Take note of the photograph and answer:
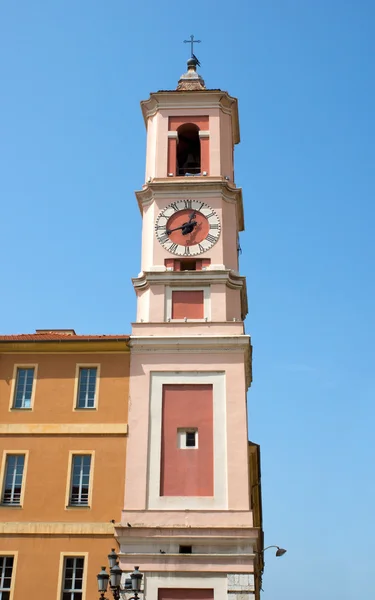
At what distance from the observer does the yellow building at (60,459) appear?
2328 centimetres

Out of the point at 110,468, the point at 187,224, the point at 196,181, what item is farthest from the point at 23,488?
the point at 196,181

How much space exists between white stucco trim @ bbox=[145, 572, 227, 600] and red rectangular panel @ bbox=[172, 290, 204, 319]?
9048 millimetres

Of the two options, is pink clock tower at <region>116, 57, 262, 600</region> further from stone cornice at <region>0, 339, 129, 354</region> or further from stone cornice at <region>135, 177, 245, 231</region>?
stone cornice at <region>0, 339, 129, 354</region>

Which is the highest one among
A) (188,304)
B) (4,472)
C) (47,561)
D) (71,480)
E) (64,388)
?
(188,304)

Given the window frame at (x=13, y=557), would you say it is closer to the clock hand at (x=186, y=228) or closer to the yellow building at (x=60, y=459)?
the yellow building at (x=60, y=459)

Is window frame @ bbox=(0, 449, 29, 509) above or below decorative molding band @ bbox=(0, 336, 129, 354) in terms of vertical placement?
below

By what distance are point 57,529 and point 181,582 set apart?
13.9 ft

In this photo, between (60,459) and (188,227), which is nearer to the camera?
(60,459)

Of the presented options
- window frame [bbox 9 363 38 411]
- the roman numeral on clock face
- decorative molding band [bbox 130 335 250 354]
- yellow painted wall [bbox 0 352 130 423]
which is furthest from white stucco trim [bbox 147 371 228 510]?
the roman numeral on clock face

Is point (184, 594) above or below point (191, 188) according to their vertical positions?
below

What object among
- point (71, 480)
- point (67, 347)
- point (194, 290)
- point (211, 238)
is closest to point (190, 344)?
point (194, 290)

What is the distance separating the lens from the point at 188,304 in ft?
91.1

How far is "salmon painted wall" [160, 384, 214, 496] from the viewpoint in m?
24.1

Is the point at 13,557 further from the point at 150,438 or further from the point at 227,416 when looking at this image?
the point at 227,416
